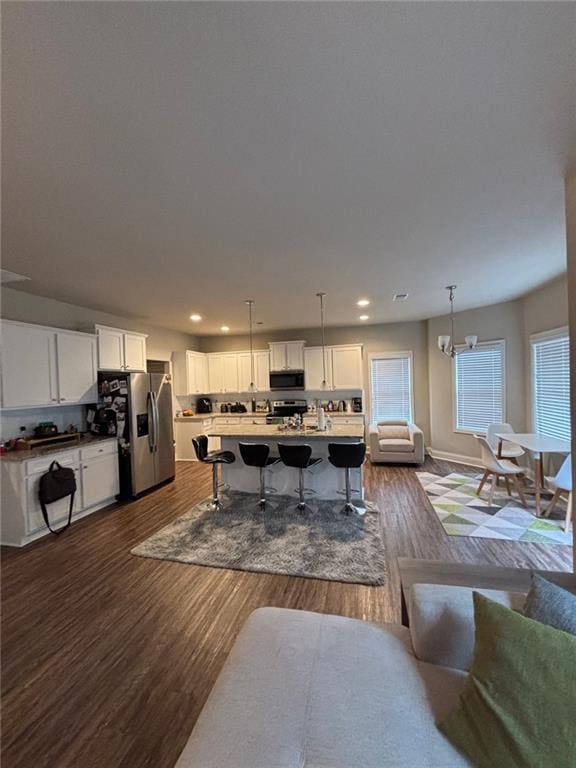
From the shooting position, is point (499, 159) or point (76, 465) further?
point (76, 465)

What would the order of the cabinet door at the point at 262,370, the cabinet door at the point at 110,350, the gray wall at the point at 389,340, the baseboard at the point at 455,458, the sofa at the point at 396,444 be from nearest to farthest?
the cabinet door at the point at 110,350 → the baseboard at the point at 455,458 → the sofa at the point at 396,444 → the gray wall at the point at 389,340 → the cabinet door at the point at 262,370

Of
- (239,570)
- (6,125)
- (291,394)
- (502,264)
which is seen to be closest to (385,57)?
(6,125)

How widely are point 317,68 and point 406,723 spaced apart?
2.27 metres

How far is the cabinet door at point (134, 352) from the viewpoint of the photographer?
512 centimetres

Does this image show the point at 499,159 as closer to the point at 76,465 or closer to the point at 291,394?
the point at 76,465

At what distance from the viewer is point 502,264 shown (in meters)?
3.39

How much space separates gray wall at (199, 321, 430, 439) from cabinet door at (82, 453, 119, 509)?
14.0 feet

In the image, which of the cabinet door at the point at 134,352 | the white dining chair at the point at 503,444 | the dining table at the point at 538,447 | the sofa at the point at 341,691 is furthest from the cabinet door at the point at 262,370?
the sofa at the point at 341,691

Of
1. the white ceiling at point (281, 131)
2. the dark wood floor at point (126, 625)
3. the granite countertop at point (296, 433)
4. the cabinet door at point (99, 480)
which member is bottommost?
the dark wood floor at point (126, 625)

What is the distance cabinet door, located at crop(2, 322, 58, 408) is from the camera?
3416 mm

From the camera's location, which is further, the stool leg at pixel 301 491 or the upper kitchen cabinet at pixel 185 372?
the upper kitchen cabinet at pixel 185 372

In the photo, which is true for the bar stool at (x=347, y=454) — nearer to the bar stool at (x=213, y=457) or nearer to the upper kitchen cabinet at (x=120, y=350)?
the bar stool at (x=213, y=457)

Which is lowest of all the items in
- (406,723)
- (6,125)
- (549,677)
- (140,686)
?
(140,686)

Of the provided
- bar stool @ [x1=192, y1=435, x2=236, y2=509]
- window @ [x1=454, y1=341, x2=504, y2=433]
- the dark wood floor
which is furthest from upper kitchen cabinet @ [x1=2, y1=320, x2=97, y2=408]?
window @ [x1=454, y1=341, x2=504, y2=433]
